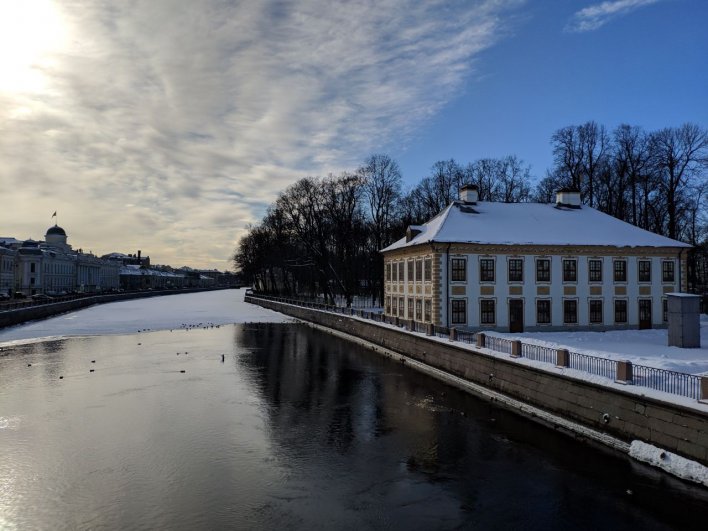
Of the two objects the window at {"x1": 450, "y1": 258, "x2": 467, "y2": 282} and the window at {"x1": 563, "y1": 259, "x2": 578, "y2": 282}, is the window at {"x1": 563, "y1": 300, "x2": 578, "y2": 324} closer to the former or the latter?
the window at {"x1": 563, "y1": 259, "x2": 578, "y2": 282}

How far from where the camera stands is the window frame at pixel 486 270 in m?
34.0

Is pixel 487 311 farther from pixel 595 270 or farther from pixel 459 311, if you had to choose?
pixel 595 270

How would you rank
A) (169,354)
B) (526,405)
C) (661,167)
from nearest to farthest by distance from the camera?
(526,405)
(169,354)
(661,167)

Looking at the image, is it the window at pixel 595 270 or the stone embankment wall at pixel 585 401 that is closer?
the stone embankment wall at pixel 585 401

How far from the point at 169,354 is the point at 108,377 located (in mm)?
8099

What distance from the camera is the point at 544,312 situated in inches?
1363

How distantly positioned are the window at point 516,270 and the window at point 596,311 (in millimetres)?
5346

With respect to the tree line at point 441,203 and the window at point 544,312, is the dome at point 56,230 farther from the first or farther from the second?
the window at point 544,312

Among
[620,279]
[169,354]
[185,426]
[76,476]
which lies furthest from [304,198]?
[76,476]

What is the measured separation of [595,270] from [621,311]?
3382 mm

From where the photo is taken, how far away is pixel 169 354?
33.9 metres

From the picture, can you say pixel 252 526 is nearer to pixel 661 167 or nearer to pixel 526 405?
pixel 526 405

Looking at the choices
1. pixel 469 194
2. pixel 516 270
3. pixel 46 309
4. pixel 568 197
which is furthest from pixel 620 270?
pixel 46 309

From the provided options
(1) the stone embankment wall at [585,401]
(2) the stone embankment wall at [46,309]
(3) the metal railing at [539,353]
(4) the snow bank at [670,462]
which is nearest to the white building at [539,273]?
(1) the stone embankment wall at [585,401]
